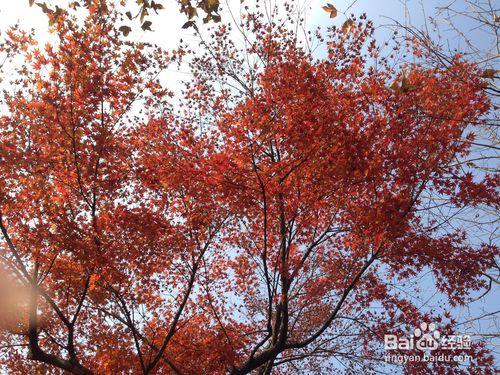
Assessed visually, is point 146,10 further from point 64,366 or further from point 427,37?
point 64,366

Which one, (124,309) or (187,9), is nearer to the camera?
(187,9)

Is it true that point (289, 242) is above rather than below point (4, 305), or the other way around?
above

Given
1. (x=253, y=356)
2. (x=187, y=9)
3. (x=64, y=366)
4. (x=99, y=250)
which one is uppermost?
(x=187, y=9)

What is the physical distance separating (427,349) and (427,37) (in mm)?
9254

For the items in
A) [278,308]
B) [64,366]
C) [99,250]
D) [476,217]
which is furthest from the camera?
[278,308]

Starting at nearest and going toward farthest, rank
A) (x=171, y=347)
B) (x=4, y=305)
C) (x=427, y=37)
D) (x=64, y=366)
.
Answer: (x=427, y=37) → (x=64, y=366) → (x=4, y=305) → (x=171, y=347)

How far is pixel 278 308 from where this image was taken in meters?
11.1

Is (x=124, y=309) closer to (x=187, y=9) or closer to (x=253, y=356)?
(x=253, y=356)

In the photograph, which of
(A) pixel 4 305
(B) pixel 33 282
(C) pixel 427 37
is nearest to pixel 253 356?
(B) pixel 33 282

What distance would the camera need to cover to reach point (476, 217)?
25.1 ft

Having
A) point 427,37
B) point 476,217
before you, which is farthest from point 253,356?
point 427,37

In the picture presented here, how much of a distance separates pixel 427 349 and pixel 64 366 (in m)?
9.50

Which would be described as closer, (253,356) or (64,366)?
(64,366)

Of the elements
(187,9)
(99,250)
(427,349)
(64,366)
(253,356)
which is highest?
(187,9)
